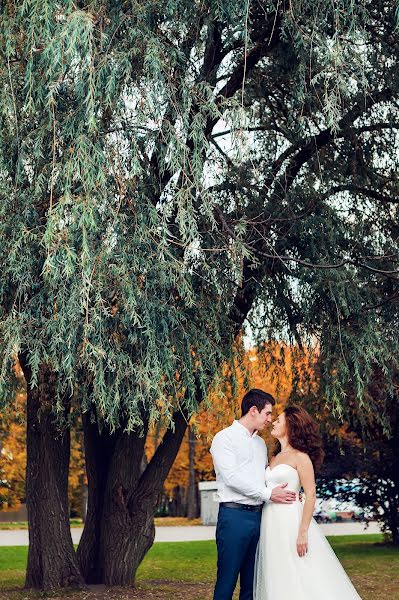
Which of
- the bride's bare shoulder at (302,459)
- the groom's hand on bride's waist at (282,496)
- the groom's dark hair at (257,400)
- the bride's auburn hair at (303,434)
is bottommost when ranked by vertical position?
the groom's hand on bride's waist at (282,496)

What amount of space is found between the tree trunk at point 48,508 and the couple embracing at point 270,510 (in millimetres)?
5425

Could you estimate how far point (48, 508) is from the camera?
11.9m

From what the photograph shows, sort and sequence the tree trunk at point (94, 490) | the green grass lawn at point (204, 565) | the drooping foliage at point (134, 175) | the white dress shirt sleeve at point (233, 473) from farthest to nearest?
1. the green grass lawn at point (204, 565)
2. the tree trunk at point (94, 490)
3. the drooping foliage at point (134, 175)
4. the white dress shirt sleeve at point (233, 473)

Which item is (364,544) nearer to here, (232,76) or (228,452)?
(232,76)

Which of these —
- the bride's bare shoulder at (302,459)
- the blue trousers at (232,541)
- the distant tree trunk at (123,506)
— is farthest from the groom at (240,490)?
the distant tree trunk at (123,506)

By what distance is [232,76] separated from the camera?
1045 cm

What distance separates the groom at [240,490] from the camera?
6.45 meters

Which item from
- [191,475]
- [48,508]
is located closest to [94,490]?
[48,508]

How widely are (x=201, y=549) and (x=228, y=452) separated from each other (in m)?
14.3

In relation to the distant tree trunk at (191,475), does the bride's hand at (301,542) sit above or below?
below

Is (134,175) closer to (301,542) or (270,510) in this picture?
(270,510)

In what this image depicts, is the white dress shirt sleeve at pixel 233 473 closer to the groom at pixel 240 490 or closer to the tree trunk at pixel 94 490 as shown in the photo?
the groom at pixel 240 490

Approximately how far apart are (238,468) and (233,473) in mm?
69

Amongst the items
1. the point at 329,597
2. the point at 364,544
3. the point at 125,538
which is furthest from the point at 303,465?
the point at 364,544
